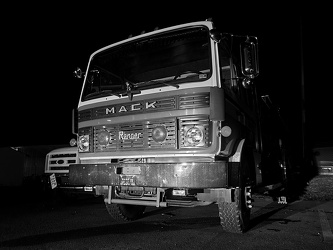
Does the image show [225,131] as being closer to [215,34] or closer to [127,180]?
[215,34]

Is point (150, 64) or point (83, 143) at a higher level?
point (150, 64)

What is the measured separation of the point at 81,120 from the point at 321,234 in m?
3.86

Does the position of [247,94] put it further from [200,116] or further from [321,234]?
[321,234]

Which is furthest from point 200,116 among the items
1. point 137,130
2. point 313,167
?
point 313,167

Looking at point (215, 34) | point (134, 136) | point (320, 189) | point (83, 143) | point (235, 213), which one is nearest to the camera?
point (215, 34)

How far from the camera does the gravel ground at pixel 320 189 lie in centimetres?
818

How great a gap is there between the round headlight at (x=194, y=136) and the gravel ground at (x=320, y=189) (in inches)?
227

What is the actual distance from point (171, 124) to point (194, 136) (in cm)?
34

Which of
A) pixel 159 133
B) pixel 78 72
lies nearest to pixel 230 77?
pixel 159 133

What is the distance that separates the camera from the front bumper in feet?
11.9

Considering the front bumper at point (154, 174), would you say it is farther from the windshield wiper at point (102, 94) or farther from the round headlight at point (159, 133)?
the windshield wiper at point (102, 94)

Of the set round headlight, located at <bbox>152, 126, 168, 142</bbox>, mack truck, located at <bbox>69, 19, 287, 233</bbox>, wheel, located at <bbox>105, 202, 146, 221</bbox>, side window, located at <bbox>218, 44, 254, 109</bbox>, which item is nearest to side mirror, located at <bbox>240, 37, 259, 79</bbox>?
mack truck, located at <bbox>69, 19, 287, 233</bbox>

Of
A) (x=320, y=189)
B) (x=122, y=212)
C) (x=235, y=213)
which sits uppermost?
(x=235, y=213)

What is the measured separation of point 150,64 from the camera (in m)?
4.96
